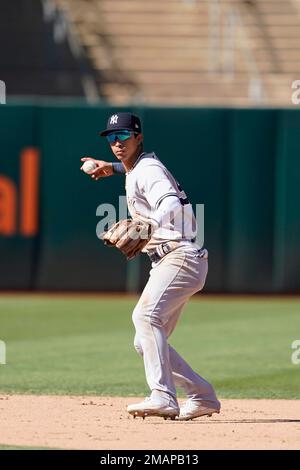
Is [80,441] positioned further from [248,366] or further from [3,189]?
[3,189]

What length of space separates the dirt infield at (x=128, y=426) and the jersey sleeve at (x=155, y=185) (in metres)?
1.27

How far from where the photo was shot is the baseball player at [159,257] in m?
6.77

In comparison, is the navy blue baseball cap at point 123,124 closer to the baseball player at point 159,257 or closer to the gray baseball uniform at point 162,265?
the baseball player at point 159,257

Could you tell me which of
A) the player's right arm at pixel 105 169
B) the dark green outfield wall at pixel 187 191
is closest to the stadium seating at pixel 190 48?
the dark green outfield wall at pixel 187 191

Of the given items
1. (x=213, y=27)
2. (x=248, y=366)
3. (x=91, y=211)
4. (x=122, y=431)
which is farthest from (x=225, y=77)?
(x=122, y=431)

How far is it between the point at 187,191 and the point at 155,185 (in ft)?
29.9

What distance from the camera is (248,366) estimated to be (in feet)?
33.0

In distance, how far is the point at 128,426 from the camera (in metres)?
6.84

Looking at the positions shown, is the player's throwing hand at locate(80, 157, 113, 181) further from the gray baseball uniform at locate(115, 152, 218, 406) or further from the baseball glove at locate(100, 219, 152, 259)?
the baseball glove at locate(100, 219, 152, 259)

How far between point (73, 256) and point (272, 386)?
727cm

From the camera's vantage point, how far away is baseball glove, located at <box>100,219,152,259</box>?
6836mm

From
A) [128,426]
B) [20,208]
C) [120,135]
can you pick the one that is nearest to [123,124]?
[120,135]

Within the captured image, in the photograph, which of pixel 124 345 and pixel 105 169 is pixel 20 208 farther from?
pixel 105 169

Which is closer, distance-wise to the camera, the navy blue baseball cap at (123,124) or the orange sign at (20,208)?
the navy blue baseball cap at (123,124)
